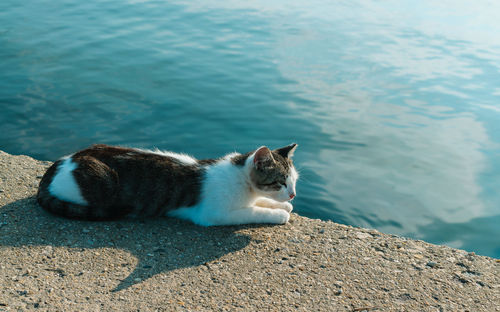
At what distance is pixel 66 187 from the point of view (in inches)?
157

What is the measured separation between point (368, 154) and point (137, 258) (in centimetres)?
487

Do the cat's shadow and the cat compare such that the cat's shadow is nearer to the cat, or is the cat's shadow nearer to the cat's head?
the cat

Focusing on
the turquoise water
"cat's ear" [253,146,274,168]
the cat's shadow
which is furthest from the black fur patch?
the turquoise water

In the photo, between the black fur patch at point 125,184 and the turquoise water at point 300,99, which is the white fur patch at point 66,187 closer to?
the black fur patch at point 125,184

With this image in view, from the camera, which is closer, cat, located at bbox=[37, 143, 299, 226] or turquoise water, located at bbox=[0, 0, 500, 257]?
cat, located at bbox=[37, 143, 299, 226]

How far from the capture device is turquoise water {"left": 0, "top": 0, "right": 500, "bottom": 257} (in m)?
6.47

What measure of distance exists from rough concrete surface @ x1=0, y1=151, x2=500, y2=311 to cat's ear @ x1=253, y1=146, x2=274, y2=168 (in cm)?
66

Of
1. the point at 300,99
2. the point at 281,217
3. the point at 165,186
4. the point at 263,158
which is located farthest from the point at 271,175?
the point at 300,99

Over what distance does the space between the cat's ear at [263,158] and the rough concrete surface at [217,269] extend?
66cm

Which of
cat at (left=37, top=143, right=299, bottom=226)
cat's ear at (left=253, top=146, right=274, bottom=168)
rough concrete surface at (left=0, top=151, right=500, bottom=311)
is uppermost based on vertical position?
cat's ear at (left=253, top=146, right=274, bottom=168)

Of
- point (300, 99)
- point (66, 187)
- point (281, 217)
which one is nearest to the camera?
point (66, 187)

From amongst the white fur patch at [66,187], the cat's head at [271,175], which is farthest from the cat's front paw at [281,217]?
the white fur patch at [66,187]

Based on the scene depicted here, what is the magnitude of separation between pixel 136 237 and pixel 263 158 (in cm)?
139

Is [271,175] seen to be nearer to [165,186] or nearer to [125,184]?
[165,186]
